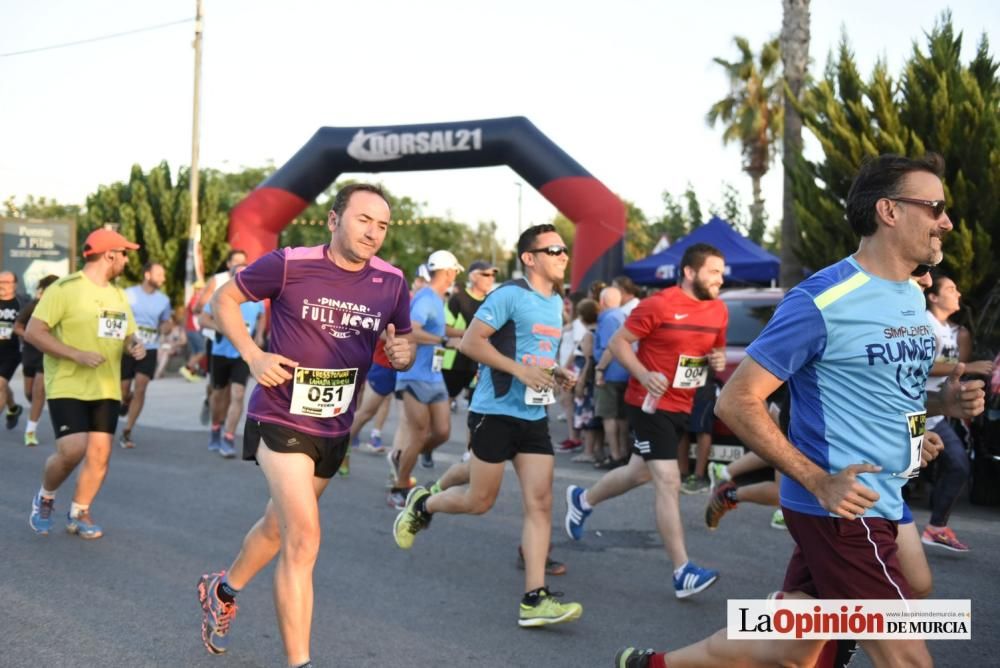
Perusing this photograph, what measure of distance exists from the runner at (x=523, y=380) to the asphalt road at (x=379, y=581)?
587 millimetres

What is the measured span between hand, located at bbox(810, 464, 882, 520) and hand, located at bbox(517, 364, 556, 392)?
8.06 feet

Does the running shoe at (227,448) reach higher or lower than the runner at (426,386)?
lower

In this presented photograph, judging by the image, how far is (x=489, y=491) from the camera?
5.42 metres

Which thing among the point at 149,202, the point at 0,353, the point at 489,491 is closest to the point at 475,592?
the point at 489,491

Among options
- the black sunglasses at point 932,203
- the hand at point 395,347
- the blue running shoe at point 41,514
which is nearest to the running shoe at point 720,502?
the hand at point 395,347

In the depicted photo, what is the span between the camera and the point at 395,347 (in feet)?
14.4

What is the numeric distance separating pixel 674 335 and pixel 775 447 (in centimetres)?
323

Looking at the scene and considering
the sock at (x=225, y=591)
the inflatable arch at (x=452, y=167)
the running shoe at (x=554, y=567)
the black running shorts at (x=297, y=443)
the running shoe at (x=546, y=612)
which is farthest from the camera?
the inflatable arch at (x=452, y=167)

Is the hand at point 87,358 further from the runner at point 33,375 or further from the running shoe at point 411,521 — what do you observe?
the runner at point 33,375

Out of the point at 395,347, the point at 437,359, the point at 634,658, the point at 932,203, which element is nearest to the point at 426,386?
the point at 437,359

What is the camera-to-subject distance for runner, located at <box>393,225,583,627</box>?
5.16 metres

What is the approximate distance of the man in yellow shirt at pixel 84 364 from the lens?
20.7 ft

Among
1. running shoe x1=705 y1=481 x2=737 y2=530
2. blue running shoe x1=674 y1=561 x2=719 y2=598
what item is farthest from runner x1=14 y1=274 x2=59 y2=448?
blue running shoe x1=674 y1=561 x2=719 y2=598

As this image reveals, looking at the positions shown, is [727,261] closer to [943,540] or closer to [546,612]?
[943,540]
